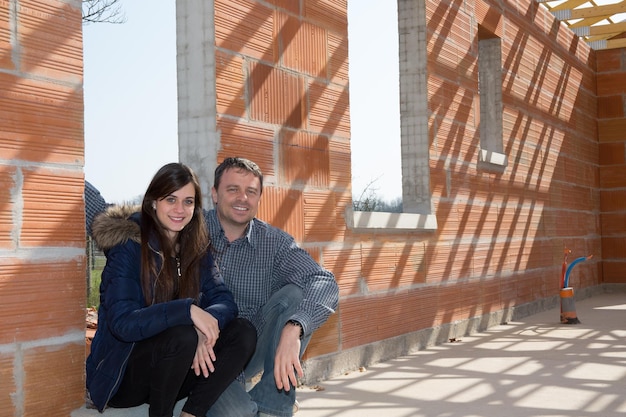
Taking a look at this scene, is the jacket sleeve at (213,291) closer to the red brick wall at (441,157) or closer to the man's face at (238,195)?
the man's face at (238,195)

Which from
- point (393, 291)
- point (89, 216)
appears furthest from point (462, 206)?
point (89, 216)

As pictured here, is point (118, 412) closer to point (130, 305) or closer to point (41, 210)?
point (130, 305)

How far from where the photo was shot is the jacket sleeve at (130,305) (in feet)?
9.89

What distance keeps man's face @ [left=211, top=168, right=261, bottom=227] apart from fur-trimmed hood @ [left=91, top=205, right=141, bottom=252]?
0.50m

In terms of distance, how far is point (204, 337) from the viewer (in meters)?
3.15

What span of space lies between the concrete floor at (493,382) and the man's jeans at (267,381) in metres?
0.87

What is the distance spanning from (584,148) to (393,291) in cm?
662

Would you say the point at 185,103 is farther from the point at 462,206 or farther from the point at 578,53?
the point at 578,53

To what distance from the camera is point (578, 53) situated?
11883mm

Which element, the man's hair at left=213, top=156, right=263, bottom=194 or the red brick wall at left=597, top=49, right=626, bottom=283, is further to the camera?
the red brick wall at left=597, top=49, right=626, bottom=283

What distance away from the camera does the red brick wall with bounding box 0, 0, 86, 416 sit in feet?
10.5

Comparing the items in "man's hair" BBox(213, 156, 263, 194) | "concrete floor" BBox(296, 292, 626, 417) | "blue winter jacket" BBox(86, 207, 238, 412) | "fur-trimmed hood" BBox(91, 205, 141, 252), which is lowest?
"concrete floor" BBox(296, 292, 626, 417)

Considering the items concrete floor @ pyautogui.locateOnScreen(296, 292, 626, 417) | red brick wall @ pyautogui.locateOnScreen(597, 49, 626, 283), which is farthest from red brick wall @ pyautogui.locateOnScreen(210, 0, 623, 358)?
concrete floor @ pyautogui.locateOnScreen(296, 292, 626, 417)

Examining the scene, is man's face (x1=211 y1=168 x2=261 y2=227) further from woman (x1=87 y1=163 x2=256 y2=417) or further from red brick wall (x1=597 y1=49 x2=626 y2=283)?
red brick wall (x1=597 y1=49 x2=626 y2=283)
